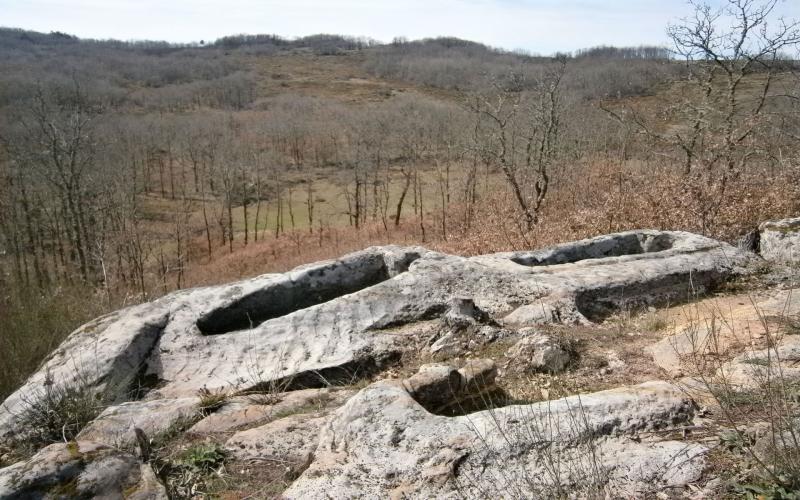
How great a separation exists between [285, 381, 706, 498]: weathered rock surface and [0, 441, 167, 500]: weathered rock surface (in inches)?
30.1

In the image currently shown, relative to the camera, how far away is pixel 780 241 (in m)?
6.53

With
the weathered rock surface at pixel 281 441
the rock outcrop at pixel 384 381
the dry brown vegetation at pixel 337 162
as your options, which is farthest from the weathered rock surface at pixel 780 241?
the weathered rock surface at pixel 281 441

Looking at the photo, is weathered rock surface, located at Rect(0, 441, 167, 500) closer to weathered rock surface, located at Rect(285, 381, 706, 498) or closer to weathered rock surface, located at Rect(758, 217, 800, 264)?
weathered rock surface, located at Rect(285, 381, 706, 498)

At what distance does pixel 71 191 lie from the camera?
78.2ft

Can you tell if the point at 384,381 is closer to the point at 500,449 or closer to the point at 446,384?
the point at 446,384

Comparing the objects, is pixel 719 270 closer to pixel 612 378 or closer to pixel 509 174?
pixel 612 378

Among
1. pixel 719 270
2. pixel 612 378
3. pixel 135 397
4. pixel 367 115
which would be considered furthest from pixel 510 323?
pixel 367 115

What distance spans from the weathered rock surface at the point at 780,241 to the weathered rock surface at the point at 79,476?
6624 millimetres

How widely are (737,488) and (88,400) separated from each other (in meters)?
4.04

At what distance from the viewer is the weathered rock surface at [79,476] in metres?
2.50

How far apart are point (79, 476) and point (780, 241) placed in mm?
7350

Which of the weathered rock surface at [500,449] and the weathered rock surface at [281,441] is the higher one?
the weathered rock surface at [500,449]

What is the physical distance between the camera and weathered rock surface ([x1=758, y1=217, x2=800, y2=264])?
20.6 feet

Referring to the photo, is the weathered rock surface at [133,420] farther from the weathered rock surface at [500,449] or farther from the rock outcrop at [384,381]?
the weathered rock surface at [500,449]
